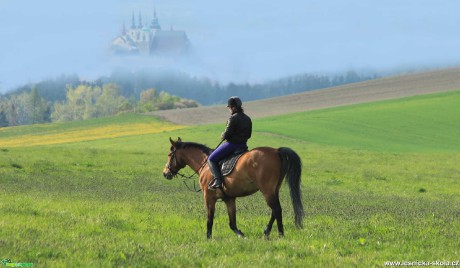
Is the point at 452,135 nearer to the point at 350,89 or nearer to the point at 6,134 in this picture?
the point at 350,89

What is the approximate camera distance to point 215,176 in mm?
14617

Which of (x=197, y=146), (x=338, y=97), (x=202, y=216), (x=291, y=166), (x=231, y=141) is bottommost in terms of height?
(x=338, y=97)

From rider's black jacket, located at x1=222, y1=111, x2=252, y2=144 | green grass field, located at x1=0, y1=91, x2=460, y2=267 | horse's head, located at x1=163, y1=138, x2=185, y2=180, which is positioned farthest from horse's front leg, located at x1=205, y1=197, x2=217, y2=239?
horse's head, located at x1=163, y1=138, x2=185, y2=180

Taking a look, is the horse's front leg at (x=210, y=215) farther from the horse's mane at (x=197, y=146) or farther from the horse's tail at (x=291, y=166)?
the horse's tail at (x=291, y=166)

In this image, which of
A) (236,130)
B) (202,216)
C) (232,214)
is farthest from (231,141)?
(202,216)

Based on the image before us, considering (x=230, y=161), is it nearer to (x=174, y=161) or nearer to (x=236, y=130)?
(x=236, y=130)

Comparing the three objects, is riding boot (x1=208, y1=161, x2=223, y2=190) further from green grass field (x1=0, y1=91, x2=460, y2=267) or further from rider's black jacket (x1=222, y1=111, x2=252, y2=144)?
green grass field (x1=0, y1=91, x2=460, y2=267)

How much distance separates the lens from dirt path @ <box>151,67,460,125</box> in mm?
111312

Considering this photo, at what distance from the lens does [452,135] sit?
250 feet

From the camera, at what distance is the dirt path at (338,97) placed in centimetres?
11131

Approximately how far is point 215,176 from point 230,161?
0.49 metres

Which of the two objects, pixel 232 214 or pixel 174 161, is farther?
pixel 174 161

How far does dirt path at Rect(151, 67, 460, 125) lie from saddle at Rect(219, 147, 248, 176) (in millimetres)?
87569

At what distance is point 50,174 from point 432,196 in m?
20.0
